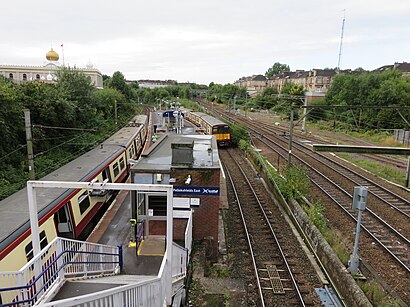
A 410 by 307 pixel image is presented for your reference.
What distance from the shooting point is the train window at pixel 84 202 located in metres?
10.2

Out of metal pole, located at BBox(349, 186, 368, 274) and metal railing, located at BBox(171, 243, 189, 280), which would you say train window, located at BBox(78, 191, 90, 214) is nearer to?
metal railing, located at BBox(171, 243, 189, 280)

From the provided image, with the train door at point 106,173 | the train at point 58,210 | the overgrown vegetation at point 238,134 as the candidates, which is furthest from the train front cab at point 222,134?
the train door at point 106,173

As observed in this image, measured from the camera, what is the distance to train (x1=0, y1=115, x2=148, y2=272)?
262 inches

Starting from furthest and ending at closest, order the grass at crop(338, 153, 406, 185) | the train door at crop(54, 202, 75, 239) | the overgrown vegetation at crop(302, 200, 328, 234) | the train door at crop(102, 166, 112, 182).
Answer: the grass at crop(338, 153, 406, 185) < the train door at crop(102, 166, 112, 182) < the overgrown vegetation at crop(302, 200, 328, 234) < the train door at crop(54, 202, 75, 239)

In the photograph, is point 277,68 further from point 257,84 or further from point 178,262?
point 178,262

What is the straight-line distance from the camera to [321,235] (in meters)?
9.88

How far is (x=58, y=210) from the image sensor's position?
870 cm

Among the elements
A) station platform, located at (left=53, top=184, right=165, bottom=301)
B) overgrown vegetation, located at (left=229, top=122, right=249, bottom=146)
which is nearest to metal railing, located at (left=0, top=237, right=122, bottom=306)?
station platform, located at (left=53, top=184, right=165, bottom=301)

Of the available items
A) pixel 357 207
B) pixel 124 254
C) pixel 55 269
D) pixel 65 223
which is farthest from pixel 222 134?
pixel 55 269

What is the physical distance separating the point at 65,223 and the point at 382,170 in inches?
734

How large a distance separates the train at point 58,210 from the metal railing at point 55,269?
1.33 m

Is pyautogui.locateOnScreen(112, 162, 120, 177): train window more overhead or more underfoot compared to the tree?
more underfoot

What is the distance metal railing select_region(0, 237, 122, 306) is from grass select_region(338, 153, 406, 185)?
54.7 ft

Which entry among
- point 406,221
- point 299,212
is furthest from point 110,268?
point 406,221
